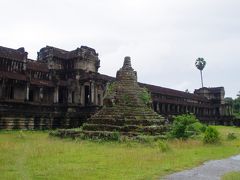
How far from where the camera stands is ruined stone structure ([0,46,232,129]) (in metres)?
32.2

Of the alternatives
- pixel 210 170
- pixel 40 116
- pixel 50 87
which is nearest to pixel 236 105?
pixel 50 87

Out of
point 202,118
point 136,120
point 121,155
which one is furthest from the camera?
point 202,118

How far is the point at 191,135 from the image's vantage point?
2634cm

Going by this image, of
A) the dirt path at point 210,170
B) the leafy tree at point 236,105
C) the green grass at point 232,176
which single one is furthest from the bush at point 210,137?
the leafy tree at point 236,105

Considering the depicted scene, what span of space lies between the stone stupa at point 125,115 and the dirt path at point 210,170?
9.44m

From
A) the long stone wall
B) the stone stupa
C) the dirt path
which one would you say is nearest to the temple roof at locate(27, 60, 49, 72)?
the long stone wall

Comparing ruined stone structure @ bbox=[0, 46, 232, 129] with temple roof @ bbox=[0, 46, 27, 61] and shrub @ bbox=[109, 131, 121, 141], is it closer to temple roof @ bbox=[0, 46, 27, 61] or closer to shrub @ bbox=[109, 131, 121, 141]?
temple roof @ bbox=[0, 46, 27, 61]

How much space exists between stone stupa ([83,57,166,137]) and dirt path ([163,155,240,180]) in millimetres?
9441

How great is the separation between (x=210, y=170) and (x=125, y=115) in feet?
43.5

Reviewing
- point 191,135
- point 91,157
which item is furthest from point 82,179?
point 191,135

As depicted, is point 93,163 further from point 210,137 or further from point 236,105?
point 236,105

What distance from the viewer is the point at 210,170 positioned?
489 inches

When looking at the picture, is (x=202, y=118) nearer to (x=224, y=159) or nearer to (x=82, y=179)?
(x=224, y=159)

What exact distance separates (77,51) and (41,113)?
11.1 metres
